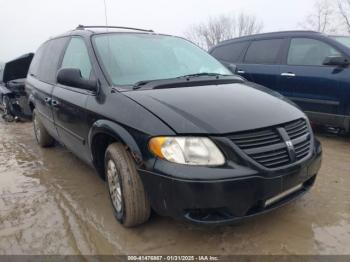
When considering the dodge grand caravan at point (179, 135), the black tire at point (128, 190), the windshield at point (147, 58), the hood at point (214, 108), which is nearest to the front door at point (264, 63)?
the windshield at point (147, 58)

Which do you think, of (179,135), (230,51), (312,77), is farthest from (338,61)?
(179,135)

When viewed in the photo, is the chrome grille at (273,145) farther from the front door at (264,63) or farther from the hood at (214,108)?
the front door at (264,63)

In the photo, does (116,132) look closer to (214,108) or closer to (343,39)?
(214,108)

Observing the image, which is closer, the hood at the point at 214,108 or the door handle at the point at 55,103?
the hood at the point at 214,108

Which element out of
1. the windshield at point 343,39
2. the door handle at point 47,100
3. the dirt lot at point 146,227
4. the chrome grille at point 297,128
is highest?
the windshield at point 343,39

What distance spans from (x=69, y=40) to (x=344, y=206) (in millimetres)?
3452

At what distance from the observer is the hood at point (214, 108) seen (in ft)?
7.29

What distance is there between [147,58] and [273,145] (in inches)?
61.4

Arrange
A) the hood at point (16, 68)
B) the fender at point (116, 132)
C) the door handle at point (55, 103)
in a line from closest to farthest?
the fender at point (116, 132), the door handle at point (55, 103), the hood at point (16, 68)

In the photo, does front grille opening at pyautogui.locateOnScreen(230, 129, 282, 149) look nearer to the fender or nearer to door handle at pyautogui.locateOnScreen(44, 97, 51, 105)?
the fender

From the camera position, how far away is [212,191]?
2.07 meters

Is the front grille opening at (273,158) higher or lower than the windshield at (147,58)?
lower

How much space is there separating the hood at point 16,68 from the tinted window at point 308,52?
19.0ft

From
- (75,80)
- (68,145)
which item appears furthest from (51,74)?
(75,80)
